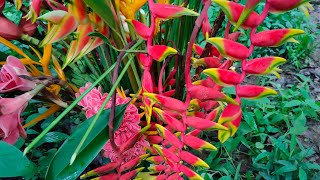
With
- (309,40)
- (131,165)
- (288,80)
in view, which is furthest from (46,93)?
(309,40)

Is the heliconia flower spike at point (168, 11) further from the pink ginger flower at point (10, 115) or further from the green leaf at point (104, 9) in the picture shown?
the pink ginger flower at point (10, 115)

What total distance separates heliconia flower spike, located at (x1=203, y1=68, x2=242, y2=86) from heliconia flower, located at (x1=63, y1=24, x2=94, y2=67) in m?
0.22

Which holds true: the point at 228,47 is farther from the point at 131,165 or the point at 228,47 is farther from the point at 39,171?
the point at 39,171

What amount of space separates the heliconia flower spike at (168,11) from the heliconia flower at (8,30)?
288 mm

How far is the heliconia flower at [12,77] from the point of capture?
0.69 metres

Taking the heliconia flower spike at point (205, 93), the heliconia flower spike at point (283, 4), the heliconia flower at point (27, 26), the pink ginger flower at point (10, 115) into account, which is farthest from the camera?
the heliconia flower at point (27, 26)

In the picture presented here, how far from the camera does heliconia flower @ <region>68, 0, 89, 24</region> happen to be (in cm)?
61

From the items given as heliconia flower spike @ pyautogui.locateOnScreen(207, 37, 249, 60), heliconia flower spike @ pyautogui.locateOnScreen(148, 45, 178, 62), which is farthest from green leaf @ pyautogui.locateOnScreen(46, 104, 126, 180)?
heliconia flower spike @ pyautogui.locateOnScreen(207, 37, 249, 60)

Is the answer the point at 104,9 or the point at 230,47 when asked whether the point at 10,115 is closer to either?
the point at 104,9

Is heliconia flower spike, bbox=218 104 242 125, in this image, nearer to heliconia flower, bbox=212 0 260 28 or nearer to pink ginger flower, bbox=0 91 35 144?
heliconia flower, bbox=212 0 260 28

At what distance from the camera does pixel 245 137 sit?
3.88 feet

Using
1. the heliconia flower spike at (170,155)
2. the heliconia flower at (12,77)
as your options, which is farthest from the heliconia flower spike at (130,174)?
the heliconia flower at (12,77)

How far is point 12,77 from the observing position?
69 cm

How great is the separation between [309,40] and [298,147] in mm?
630
